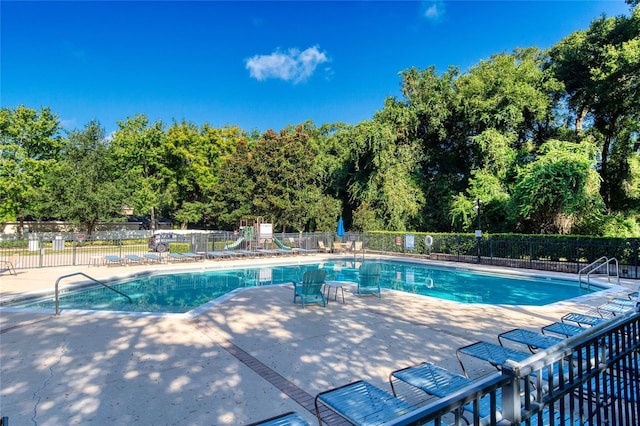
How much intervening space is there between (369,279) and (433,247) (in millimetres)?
13513

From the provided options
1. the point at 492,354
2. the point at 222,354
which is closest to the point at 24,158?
the point at 222,354

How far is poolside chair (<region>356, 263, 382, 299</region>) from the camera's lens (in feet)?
34.5

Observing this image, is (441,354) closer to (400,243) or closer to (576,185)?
(576,185)

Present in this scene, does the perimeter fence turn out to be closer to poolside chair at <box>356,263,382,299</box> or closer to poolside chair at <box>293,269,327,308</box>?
poolside chair at <box>356,263,382,299</box>

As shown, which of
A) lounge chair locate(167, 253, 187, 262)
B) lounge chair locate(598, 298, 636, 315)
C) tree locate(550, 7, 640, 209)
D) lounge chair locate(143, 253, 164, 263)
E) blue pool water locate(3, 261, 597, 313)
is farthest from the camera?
tree locate(550, 7, 640, 209)

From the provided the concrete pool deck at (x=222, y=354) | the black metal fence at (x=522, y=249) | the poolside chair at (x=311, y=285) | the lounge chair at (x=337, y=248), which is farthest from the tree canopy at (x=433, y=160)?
the poolside chair at (x=311, y=285)

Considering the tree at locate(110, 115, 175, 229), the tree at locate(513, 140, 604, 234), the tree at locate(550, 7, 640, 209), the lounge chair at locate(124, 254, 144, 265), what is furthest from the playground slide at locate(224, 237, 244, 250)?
the tree at locate(550, 7, 640, 209)

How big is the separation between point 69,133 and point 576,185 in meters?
45.1

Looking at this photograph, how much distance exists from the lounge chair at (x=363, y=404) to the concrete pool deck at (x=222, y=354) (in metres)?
0.78

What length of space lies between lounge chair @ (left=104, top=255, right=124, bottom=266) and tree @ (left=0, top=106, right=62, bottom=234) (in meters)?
21.7

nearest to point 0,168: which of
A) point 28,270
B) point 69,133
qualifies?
point 69,133

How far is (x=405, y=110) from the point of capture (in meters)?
29.2

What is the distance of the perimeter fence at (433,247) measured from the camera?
617 inches

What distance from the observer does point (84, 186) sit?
32.8 m
